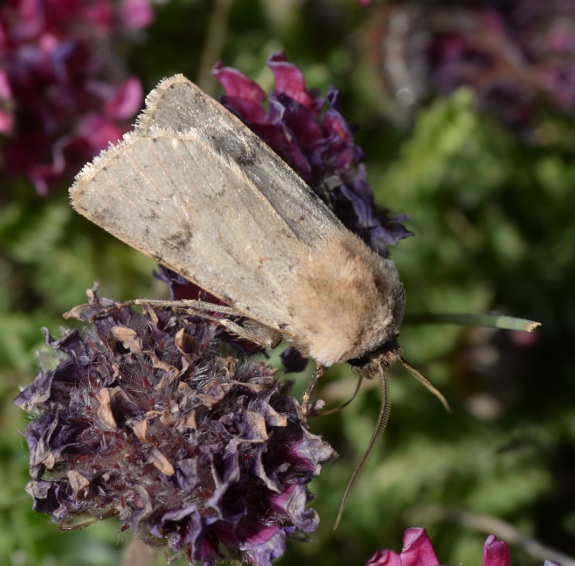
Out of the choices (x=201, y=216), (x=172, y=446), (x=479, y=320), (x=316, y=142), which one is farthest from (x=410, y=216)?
(x=172, y=446)

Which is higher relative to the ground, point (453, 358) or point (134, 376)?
point (134, 376)

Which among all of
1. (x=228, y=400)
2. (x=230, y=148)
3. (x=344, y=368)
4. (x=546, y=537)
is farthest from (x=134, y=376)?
(x=546, y=537)

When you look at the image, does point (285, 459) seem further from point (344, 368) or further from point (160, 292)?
point (344, 368)

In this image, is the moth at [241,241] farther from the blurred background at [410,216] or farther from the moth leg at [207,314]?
the blurred background at [410,216]

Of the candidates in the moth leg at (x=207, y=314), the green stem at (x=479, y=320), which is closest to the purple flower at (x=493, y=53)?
the green stem at (x=479, y=320)

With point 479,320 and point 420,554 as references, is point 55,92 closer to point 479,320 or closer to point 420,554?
point 479,320
